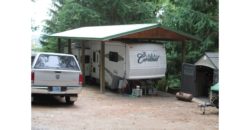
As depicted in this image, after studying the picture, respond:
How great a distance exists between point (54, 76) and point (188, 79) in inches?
259

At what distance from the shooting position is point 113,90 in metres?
17.9

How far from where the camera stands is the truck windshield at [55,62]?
11656 millimetres

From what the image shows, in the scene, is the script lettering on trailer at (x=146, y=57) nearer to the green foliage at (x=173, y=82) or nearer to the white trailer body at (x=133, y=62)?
the white trailer body at (x=133, y=62)

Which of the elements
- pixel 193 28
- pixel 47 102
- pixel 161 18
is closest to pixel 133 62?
pixel 47 102

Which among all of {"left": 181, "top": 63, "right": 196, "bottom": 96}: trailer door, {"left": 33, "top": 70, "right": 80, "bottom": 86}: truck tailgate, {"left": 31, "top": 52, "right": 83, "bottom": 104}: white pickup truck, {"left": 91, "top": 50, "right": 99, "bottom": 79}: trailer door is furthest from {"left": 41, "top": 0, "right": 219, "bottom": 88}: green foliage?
{"left": 33, "top": 70, "right": 80, "bottom": 86}: truck tailgate

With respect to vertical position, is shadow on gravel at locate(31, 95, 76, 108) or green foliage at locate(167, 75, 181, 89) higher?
green foliage at locate(167, 75, 181, 89)

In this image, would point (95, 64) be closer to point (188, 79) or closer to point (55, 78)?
point (188, 79)

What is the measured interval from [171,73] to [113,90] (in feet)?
13.3

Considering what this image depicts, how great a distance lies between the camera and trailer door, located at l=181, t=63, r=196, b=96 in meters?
15.6

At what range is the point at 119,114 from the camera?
461 inches

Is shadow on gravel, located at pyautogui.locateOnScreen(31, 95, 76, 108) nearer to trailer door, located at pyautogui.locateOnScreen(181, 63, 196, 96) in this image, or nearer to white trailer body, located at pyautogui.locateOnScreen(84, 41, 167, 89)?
white trailer body, located at pyautogui.locateOnScreen(84, 41, 167, 89)

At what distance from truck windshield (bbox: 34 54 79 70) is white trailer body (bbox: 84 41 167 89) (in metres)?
4.29

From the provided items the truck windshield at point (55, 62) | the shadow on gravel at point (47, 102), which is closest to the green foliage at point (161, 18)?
A: the shadow on gravel at point (47, 102)
